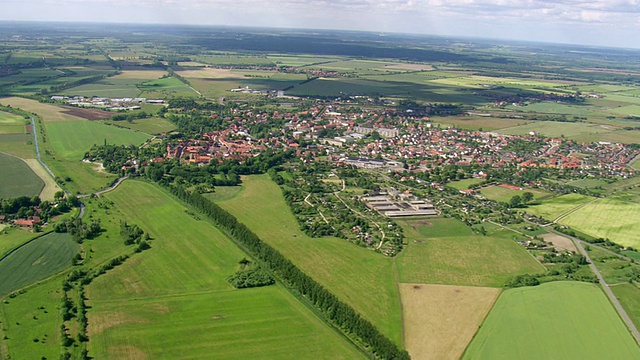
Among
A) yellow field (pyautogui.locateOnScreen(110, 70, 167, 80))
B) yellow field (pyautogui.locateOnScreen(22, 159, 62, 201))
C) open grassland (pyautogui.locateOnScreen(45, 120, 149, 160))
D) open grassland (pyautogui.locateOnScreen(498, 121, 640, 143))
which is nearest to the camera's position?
yellow field (pyautogui.locateOnScreen(22, 159, 62, 201))

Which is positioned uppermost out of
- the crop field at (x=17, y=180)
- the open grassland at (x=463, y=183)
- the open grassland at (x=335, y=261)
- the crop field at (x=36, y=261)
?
the open grassland at (x=463, y=183)

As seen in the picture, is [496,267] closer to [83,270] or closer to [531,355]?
[531,355]

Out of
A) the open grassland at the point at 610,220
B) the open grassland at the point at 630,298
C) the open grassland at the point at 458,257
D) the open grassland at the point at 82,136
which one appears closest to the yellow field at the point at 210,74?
the open grassland at the point at 82,136

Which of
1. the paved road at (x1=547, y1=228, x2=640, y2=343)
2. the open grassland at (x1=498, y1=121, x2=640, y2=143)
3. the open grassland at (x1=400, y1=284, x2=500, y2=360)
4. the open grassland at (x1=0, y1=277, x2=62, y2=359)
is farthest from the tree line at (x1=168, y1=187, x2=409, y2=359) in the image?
the open grassland at (x1=498, y1=121, x2=640, y2=143)

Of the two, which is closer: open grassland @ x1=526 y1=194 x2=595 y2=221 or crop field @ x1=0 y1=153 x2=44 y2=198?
crop field @ x1=0 y1=153 x2=44 y2=198

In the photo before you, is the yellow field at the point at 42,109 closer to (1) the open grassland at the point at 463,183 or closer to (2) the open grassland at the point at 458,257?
(1) the open grassland at the point at 463,183

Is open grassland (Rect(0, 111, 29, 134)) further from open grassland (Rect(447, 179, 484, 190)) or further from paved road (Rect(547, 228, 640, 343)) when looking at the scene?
paved road (Rect(547, 228, 640, 343))

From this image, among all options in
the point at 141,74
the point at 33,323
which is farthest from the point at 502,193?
the point at 141,74
